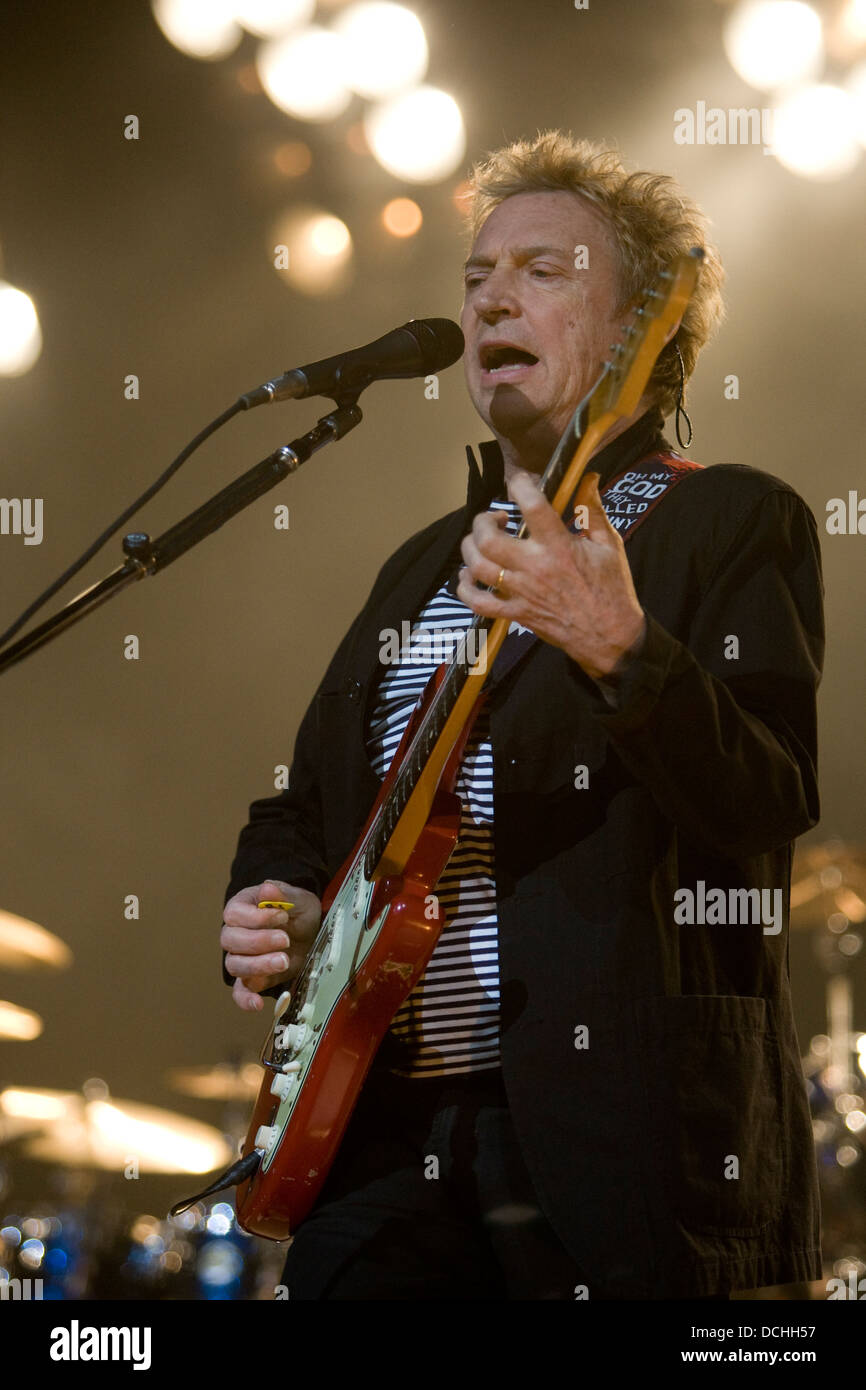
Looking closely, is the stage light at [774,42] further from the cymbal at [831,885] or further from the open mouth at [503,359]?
the cymbal at [831,885]

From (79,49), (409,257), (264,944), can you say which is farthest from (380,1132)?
(79,49)

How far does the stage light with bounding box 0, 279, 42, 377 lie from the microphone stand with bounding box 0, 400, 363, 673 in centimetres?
183

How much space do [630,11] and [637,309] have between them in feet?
5.99

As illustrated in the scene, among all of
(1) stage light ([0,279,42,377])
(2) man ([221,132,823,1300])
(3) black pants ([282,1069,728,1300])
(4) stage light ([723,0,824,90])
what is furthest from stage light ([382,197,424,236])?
(3) black pants ([282,1069,728,1300])

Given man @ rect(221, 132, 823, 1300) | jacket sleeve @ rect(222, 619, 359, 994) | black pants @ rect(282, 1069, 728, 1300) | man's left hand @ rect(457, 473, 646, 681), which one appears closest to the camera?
man's left hand @ rect(457, 473, 646, 681)

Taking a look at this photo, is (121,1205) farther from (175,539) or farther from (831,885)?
(175,539)

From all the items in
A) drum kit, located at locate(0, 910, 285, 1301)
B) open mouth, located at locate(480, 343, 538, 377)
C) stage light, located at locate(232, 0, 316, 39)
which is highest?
stage light, located at locate(232, 0, 316, 39)

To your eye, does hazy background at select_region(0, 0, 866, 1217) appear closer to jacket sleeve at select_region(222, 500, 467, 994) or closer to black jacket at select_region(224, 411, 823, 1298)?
jacket sleeve at select_region(222, 500, 467, 994)

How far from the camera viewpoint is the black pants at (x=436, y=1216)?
1463 millimetres

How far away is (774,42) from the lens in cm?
280

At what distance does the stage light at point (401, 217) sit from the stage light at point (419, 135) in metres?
0.06

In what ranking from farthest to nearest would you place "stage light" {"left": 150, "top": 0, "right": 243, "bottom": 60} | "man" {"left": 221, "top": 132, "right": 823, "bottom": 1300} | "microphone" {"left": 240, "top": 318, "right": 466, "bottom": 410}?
"stage light" {"left": 150, "top": 0, "right": 243, "bottom": 60}
"microphone" {"left": 240, "top": 318, "right": 466, "bottom": 410}
"man" {"left": 221, "top": 132, "right": 823, "bottom": 1300}

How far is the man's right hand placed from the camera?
1812 millimetres

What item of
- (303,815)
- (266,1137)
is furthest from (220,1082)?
(266,1137)
